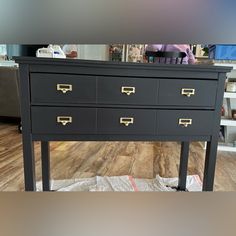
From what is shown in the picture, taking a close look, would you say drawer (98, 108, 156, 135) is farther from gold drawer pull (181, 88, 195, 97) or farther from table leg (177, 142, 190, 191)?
table leg (177, 142, 190, 191)

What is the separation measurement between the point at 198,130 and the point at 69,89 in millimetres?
536

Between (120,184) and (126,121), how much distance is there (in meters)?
0.52

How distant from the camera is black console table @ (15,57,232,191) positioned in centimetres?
90

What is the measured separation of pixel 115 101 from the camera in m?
0.94

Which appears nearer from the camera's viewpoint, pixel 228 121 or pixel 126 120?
pixel 126 120

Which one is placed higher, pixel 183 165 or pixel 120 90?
pixel 120 90

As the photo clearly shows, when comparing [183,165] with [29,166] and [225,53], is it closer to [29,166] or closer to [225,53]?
[29,166]

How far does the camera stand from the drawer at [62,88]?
Result: 35.2 inches

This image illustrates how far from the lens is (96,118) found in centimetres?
95

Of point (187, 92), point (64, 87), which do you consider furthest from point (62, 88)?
point (187, 92)

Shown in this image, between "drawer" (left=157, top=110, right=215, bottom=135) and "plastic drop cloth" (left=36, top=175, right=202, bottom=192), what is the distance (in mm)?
423

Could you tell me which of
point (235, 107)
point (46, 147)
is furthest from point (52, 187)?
point (235, 107)
